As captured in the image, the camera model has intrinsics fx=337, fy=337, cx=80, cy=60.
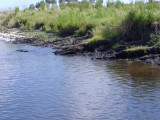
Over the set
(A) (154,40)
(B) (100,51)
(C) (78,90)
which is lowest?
(C) (78,90)

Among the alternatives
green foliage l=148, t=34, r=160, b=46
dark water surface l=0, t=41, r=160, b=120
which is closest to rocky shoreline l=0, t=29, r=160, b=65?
green foliage l=148, t=34, r=160, b=46

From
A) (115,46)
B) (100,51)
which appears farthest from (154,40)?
(100,51)

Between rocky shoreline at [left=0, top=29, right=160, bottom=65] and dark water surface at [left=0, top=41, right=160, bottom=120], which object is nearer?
dark water surface at [left=0, top=41, right=160, bottom=120]

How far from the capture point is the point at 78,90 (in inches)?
515

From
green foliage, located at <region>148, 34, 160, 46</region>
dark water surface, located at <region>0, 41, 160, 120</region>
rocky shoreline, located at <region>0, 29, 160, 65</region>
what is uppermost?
green foliage, located at <region>148, 34, 160, 46</region>

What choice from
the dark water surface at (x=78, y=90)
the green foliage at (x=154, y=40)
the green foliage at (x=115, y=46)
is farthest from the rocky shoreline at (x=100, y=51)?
the dark water surface at (x=78, y=90)

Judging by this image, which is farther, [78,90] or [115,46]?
[115,46]

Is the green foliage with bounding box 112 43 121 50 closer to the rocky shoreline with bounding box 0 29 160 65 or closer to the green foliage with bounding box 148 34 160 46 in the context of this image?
the rocky shoreline with bounding box 0 29 160 65

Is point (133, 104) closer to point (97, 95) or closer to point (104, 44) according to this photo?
point (97, 95)

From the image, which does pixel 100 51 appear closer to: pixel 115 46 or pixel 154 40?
pixel 115 46

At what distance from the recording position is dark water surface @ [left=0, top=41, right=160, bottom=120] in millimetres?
10383

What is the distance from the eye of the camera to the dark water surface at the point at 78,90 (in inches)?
409

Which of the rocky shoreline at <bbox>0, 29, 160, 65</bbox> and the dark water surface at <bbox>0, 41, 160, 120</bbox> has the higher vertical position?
the rocky shoreline at <bbox>0, 29, 160, 65</bbox>

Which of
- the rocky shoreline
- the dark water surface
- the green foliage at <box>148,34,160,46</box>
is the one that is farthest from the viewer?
the green foliage at <box>148,34,160,46</box>
